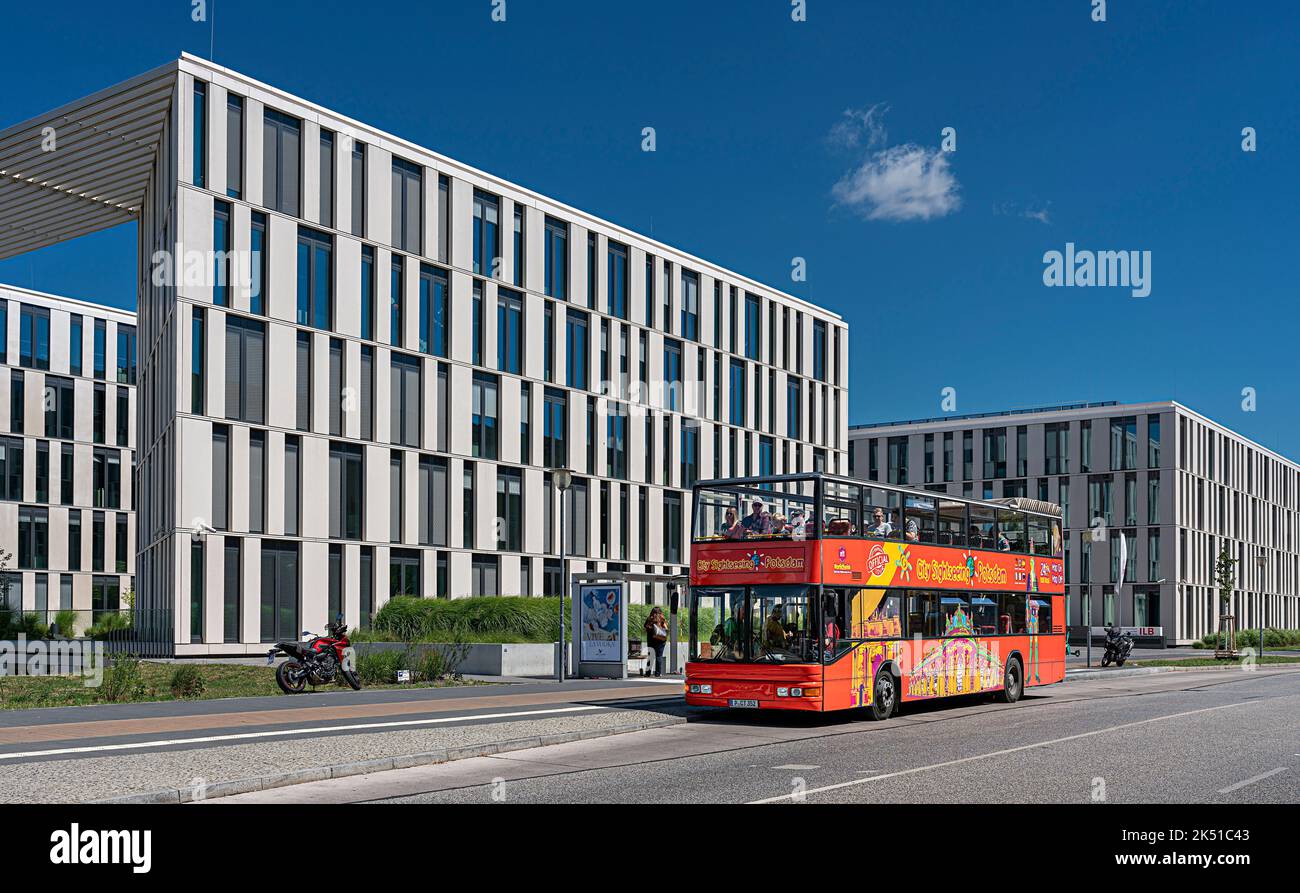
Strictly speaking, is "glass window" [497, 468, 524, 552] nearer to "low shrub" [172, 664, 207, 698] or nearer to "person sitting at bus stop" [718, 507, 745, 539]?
"low shrub" [172, 664, 207, 698]

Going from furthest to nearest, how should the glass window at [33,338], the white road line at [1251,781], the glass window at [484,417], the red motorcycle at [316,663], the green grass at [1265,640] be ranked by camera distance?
the green grass at [1265,640], the glass window at [33,338], the glass window at [484,417], the red motorcycle at [316,663], the white road line at [1251,781]

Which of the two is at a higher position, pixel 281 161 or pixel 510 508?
pixel 281 161

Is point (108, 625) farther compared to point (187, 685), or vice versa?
point (108, 625)

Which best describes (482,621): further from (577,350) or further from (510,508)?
(577,350)

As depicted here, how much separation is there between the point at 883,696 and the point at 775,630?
244 centimetres

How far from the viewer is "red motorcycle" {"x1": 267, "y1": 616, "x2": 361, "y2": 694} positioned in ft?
76.0

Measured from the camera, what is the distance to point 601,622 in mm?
27672

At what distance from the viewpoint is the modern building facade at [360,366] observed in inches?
1531

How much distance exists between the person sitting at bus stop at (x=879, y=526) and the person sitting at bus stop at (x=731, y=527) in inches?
82.0

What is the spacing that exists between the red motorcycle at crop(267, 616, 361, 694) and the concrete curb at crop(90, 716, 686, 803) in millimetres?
8194

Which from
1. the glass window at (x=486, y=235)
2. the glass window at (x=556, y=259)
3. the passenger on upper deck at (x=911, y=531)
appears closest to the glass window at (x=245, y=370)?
the glass window at (x=486, y=235)

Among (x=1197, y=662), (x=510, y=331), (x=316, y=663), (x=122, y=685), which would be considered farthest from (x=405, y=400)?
(x=1197, y=662)

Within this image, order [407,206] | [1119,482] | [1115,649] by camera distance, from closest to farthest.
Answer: [1115,649] → [407,206] → [1119,482]

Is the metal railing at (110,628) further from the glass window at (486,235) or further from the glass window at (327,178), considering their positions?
the glass window at (486,235)
